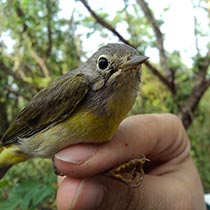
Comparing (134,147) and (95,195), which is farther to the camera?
(134,147)

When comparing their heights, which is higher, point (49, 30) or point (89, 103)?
point (49, 30)

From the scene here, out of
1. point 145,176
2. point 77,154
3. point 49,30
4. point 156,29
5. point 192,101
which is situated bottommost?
point 192,101

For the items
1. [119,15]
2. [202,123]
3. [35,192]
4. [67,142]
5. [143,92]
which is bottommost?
[202,123]

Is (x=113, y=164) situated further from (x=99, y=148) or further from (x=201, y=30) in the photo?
(x=201, y=30)

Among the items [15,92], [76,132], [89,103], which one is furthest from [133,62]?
[15,92]

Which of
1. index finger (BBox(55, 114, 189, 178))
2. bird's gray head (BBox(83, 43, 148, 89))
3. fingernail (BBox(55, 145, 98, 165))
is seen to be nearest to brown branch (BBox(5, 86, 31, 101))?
index finger (BBox(55, 114, 189, 178))

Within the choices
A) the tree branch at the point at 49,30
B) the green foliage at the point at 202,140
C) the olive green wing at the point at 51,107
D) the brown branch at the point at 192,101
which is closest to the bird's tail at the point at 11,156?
the olive green wing at the point at 51,107

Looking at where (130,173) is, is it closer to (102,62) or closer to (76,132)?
(76,132)

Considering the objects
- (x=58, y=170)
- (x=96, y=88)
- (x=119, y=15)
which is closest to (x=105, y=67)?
(x=96, y=88)
